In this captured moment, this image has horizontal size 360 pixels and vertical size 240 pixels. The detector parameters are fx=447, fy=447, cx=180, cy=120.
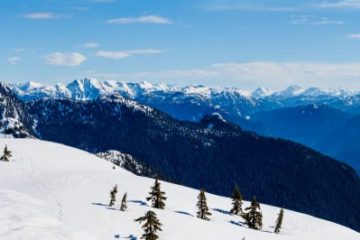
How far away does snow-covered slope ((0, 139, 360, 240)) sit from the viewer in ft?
167

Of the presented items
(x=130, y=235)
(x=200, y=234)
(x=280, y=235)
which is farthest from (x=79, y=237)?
(x=280, y=235)

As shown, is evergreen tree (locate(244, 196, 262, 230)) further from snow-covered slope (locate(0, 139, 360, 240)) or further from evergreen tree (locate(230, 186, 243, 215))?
evergreen tree (locate(230, 186, 243, 215))

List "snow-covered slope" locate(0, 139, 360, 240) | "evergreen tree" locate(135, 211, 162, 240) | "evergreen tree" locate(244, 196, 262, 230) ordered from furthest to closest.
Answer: "evergreen tree" locate(244, 196, 262, 230)
"snow-covered slope" locate(0, 139, 360, 240)
"evergreen tree" locate(135, 211, 162, 240)

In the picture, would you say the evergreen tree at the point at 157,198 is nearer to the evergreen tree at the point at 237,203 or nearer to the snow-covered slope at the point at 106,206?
the snow-covered slope at the point at 106,206

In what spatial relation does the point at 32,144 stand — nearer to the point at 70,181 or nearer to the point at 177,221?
the point at 70,181

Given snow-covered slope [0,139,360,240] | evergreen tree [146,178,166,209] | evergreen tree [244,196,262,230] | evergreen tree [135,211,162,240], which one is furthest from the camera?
evergreen tree [244,196,262,230]

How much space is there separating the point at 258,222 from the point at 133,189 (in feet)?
66.1

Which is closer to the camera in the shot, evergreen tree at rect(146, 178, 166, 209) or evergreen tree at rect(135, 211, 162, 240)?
evergreen tree at rect(135, 211, 162, 240)

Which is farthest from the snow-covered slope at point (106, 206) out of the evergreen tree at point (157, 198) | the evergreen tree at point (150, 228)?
the evergreen tree at point (150, 228)

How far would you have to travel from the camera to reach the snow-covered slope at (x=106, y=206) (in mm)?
51031

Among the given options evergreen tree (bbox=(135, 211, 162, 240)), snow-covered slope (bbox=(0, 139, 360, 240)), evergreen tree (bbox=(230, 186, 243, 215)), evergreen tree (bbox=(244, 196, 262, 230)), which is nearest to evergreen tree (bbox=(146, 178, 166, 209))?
Result: snow-covered slope (bbox=(0, 139, 360, 240))

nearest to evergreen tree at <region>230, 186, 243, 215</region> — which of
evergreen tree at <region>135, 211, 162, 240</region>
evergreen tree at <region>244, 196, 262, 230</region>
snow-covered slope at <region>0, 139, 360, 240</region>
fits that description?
snow-covered slope at <region>0, 139, 360, 240</region>

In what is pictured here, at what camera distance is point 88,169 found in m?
85.2

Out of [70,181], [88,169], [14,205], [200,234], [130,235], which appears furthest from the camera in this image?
[88,169]
